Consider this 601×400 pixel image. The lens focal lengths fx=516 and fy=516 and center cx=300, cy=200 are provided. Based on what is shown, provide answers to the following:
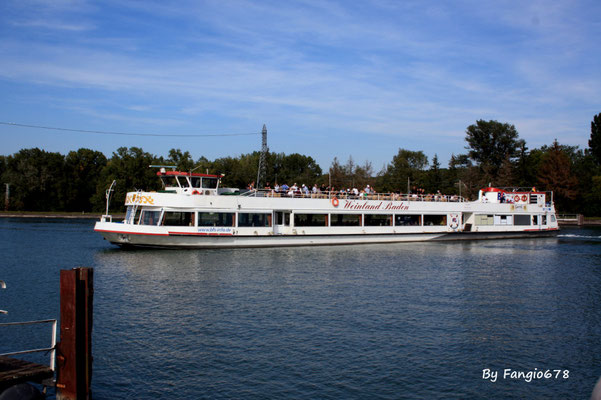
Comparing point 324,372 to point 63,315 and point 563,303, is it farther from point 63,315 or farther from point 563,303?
point 563,303

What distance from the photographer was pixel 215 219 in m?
40.3

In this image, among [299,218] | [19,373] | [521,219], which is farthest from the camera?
[521,219]

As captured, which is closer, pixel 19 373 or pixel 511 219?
pixel 19 373

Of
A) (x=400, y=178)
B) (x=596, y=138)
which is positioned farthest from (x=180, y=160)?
(x=596, y=138)

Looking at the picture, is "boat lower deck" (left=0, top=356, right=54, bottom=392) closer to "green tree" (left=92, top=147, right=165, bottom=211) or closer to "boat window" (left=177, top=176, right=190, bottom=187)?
"boat window" (left=177, top=176, right=190, bottom=187)

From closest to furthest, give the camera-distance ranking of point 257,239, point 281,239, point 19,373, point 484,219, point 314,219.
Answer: point 19,373 → point 257,239 → point 281,239 → point 314,219 → point 484,219

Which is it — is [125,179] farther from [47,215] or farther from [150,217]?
[150,217]

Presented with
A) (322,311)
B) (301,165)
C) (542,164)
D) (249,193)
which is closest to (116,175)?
(301,165)

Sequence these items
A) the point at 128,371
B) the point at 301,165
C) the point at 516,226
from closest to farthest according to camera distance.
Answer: the point at 128,371, the point at 516,226, the point at 301,165

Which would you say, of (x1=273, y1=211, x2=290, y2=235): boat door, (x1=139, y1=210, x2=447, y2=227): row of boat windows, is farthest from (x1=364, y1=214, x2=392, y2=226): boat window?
(x1=273, y1=211, x2=290, y2=235): boat door

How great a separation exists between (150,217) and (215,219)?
16.1 feet

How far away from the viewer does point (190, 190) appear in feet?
132

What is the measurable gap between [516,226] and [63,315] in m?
53.6

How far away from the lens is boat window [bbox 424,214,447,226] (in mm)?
52188
